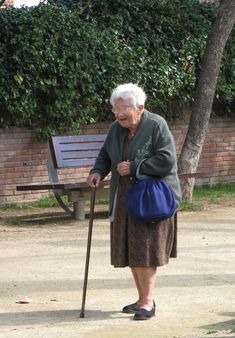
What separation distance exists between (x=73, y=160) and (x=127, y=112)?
231 inches

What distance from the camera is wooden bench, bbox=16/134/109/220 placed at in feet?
40.3

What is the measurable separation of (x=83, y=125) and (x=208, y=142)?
10.2ft

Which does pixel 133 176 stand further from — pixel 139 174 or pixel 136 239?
pixel 136 239

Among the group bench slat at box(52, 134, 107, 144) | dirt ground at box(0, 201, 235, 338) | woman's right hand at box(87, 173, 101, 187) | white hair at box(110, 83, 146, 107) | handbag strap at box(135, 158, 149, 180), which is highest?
white hair at box(110, 83, 146, 107)

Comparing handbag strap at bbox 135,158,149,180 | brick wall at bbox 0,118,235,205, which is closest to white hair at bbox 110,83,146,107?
handbag strap at bbox 135,158,149,180

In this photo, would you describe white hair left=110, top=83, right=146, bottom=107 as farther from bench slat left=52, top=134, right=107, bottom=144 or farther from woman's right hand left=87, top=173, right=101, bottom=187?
bench slat left=52, top=134, right=107, bottom=144

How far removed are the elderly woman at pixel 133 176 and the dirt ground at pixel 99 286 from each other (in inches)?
13.9

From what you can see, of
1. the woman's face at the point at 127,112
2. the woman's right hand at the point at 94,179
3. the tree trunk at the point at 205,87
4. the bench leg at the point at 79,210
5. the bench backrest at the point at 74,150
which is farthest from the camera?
the tree trunk at the point at 205,87

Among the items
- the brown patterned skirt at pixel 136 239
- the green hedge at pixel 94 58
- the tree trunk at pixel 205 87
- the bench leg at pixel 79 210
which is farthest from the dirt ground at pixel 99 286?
the green hedge at pixel 94 58

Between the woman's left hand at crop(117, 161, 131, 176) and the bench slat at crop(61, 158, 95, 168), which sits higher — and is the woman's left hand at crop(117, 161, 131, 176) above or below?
above

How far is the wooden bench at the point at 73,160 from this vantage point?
1230cm

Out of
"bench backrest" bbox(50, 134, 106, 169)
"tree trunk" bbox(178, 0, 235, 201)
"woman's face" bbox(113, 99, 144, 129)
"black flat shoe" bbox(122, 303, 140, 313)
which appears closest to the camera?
"woman's face" bbox(113, 99, 144, 129)

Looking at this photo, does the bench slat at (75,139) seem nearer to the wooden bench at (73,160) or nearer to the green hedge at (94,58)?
the wooden bench at (73,160)

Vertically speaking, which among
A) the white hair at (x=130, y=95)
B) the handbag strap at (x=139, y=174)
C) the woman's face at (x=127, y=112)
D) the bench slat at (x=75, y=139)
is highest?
the white hair at (x=130, y=95)
